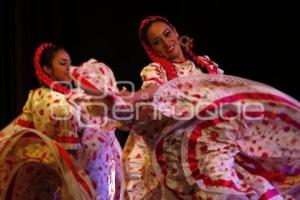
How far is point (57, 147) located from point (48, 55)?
2.78ft

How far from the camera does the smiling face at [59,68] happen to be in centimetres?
378

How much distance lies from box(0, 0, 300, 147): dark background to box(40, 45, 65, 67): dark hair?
0.99 metres

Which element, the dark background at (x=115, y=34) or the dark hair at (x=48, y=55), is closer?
the dark hair at (x=48, y=55)

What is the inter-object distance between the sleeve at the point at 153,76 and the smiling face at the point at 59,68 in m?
0.61

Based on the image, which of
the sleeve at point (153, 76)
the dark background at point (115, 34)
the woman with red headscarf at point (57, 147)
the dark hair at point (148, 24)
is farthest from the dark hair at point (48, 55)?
the dark background at point (115, 34)

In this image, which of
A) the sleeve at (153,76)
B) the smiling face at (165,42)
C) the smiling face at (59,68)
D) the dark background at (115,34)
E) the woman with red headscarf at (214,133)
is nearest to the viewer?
the woman with red headscarf at (214,133)

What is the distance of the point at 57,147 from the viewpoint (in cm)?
310

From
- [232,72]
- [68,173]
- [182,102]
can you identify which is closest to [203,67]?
[182,102]

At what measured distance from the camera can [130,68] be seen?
486cm

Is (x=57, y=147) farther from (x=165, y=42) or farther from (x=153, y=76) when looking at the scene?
(x=165, y=42)

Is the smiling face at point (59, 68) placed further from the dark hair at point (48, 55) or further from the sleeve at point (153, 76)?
the sleeve at point (153, 76)

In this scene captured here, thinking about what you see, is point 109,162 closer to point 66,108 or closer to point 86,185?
point 66,108

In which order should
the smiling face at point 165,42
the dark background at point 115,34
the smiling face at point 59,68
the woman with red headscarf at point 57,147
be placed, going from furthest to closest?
the dark background at point 115,34
the smiling face at point 59,68
the smiling face at point 165,42
the woman with red headscarf at point 57,147

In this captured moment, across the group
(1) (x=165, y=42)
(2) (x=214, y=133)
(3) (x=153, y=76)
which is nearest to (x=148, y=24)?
(1) (x=165, y=42)
